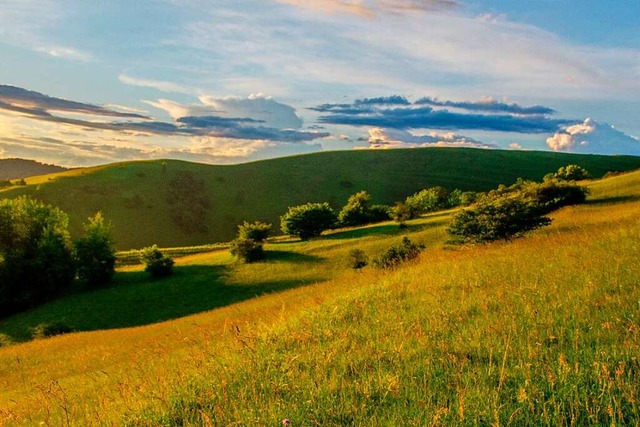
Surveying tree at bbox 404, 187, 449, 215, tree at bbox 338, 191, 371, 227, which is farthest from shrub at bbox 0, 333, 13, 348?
tree at bbox 404, 187, 449, 215

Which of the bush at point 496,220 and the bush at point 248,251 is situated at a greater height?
the bush at point 496,220

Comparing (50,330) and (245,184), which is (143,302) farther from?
(245,184)

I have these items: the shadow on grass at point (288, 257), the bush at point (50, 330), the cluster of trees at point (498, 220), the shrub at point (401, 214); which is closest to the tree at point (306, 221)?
the shadow on grass at point (288, 257)

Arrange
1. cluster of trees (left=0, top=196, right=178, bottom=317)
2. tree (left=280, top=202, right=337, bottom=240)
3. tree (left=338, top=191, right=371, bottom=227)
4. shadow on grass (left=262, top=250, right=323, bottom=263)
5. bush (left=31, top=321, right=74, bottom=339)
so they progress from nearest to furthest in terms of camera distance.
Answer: bush (left=31, top=321, right=74, bottom=339) → shadow on grass (left=262, top=250, right=323, bottom=263) → cluster of trees (left=0, top=196, right=178, bottom=317) → tree (left=280, top=202, right=337, bottom=240) → tree (left=338, top=191, right=371, bottom=227)

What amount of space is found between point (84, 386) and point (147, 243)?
322ft

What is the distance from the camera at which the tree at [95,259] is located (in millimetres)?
53312

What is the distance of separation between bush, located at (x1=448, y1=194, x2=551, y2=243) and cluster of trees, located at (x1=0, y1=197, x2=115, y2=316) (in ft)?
142

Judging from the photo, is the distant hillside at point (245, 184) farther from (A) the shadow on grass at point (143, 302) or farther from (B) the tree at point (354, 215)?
(A) the shadow on grass at point (143, 302)

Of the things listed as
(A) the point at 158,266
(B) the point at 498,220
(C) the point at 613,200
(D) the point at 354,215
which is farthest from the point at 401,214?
(A) the point at 158,266

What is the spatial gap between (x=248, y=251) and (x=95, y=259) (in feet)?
64.5

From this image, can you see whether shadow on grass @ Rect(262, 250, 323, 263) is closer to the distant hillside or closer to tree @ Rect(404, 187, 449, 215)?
tree @ Rect(404, 187, 449, 215)

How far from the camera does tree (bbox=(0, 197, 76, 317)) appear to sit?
166 ft

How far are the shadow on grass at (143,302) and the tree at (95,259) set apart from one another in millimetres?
2782

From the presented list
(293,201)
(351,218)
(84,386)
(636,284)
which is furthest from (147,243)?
(636,284)
